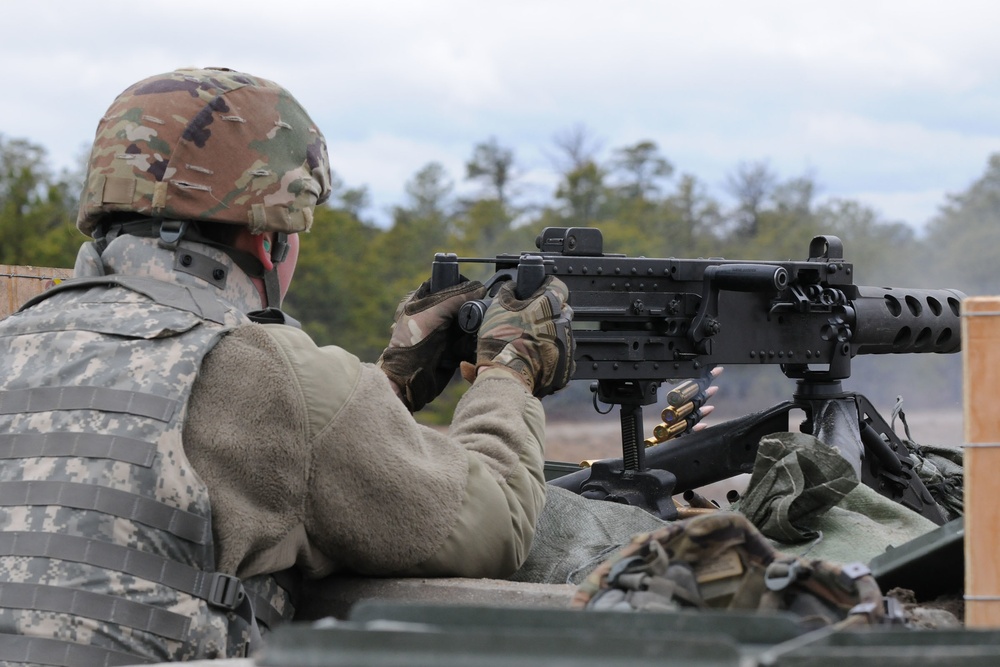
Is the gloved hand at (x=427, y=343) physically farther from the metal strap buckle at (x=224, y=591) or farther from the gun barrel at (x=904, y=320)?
the gun barrel at (x=904, y=320)

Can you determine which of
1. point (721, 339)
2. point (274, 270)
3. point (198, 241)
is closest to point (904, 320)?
point (721, 339)

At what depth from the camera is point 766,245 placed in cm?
2841

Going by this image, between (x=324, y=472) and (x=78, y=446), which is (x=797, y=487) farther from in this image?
(x=78, y=446)

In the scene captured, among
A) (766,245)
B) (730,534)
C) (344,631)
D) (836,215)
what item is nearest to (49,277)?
(730,534)

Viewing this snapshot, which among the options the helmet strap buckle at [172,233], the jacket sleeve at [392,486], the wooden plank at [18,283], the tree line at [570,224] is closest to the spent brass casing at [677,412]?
the jacket sleeve at [392,486]

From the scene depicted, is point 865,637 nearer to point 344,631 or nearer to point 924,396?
point 344,631

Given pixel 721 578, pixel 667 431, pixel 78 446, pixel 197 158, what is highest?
pixel 197 158

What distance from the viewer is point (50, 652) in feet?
7.83

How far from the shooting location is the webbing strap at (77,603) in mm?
2404

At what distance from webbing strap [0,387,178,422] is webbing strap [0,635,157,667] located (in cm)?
48

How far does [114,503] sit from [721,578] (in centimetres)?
131

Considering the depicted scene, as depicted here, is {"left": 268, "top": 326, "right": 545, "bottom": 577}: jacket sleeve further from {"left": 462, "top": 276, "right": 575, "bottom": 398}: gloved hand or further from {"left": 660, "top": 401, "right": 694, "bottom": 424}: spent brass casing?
{"left": 660, "top": 401, "right": 694, "bottom": 424}: spent brass casing

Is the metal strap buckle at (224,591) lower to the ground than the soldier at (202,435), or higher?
lower

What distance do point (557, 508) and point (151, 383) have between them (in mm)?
1322
